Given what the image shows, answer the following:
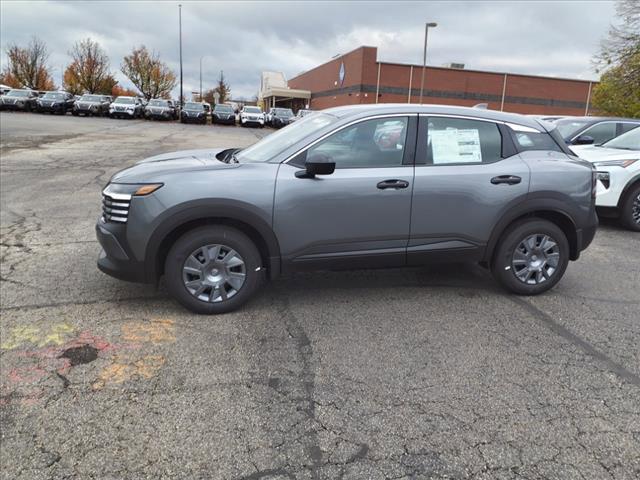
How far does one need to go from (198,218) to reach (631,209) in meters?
6.68

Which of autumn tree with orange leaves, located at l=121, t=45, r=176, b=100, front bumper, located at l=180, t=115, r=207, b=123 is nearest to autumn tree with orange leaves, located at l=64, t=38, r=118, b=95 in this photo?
autumn tree with orange leaves, located at l=121, t=45, r=176, b=100

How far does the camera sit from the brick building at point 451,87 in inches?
1960

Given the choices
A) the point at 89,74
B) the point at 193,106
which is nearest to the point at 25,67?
the point at 89,74

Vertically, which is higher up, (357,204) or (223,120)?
(223,120)

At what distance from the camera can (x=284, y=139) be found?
15.2 feet

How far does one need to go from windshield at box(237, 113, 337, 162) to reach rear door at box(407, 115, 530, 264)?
2.86 feet

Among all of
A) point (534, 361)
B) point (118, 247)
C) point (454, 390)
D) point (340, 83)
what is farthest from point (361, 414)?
point (340, 83)

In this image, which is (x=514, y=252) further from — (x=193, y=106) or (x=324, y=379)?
(x=193, y=106)

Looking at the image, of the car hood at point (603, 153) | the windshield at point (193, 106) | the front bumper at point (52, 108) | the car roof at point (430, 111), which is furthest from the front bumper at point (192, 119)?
the car roof at point (430, 111)

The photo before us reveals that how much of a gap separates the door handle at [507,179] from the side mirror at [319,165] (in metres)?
1.46

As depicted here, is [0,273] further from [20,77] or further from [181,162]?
[20,77]

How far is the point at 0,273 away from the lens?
505 centimetres

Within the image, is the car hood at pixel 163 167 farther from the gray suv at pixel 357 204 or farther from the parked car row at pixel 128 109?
the parked car row at pixel 128 109

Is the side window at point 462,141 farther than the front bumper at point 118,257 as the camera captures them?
Yes
